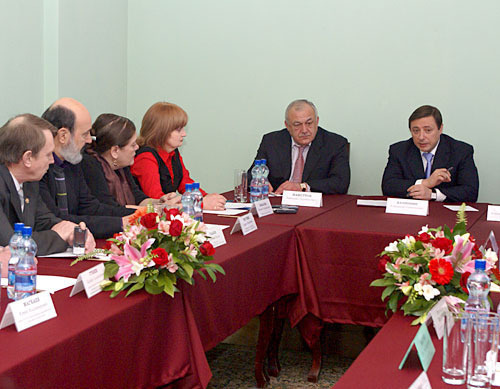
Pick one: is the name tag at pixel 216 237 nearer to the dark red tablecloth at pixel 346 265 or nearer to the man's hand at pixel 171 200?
the dark red tablecloth at pixel 346 265

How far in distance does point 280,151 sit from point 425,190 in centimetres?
123

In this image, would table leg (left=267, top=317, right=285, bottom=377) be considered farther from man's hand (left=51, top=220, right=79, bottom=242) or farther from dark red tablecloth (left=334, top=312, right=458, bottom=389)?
dark red tablecloth (left=334, top=312, right=458, bottom=389)

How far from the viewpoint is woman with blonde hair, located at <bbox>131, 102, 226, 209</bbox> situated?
4379mm

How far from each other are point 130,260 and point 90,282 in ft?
0.45

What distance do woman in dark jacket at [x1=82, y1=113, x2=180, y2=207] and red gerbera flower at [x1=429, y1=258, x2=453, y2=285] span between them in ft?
6.93

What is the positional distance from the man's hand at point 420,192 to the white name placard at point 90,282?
294cm

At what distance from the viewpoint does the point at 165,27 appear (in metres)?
6.54

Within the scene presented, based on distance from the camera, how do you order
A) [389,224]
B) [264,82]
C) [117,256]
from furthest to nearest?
1. [264,82]
2. [389,224]
3. [117,256]

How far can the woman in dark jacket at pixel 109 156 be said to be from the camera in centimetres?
368

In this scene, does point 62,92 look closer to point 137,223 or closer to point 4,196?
point 4,196

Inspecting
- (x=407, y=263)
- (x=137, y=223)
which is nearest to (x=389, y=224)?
(x=407, y=263)

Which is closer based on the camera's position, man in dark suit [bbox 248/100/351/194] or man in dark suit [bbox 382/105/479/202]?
man in dark suit [bbox 382/105/479/202]

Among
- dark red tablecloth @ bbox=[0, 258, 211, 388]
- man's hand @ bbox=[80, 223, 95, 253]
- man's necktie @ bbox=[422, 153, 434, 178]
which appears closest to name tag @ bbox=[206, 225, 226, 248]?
man's hand @ bbox=[80, 223, 95, 253]

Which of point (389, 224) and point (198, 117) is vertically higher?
point (198, 117)
